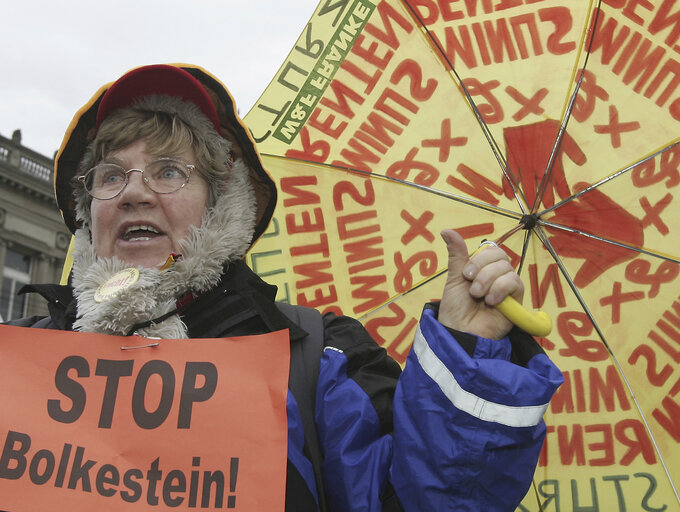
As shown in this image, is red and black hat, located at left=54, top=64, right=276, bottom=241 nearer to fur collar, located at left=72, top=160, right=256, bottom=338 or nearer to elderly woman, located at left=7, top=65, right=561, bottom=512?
elderly woman, located at left=7, top=65, right=561, bottom=512

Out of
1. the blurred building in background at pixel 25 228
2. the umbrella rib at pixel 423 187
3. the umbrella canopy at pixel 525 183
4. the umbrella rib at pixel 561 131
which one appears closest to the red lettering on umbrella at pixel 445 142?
the umbrella canopy at pixel 525 183

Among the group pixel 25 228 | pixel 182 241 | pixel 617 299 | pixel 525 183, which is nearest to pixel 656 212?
pixel 617 299

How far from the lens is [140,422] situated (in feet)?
5.85

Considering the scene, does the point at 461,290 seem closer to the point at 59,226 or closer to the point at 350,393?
the point at 350,393

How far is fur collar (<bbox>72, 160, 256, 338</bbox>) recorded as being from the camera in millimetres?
1888

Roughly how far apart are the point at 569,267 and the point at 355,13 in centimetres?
117

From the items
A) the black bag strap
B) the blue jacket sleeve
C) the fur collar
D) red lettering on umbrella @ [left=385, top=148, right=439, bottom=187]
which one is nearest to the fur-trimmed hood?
the fur collar

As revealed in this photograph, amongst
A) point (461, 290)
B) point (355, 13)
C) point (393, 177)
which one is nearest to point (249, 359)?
point (461, 290)

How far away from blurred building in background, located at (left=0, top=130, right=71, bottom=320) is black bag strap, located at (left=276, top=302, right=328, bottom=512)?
19076 mm

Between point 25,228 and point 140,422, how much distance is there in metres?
20.5

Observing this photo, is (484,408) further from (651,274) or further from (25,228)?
(25,228)

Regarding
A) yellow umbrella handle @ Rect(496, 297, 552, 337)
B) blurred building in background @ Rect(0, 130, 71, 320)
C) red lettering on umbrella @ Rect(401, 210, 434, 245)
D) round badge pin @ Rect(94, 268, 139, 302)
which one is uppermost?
blurred building in background @ Rect(0, 130, 71, 320)

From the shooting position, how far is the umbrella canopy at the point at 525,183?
7.64ft

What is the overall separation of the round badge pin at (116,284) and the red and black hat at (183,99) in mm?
500
